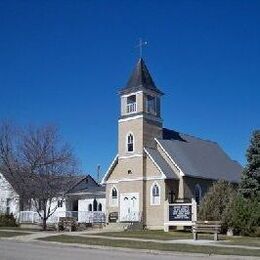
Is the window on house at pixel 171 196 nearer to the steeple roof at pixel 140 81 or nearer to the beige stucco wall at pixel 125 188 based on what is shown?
the beige stucco wall at pixel 125 188

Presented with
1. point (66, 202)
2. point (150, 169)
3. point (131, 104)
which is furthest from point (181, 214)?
point (66, 202)

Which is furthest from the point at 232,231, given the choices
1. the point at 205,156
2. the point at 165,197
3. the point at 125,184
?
the point at 205,156

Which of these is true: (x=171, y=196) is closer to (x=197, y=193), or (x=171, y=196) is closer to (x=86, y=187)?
(x=197, y=193)

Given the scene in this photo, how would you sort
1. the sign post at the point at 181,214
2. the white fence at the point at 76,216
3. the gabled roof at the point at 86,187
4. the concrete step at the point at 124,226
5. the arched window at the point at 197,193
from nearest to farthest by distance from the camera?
1. the sign post at the point at 181,214
2. the concrete step at the point at 124,226
3. the arched window at the point at 197,193
4. the white fence at the point at 76,216
5. the gabled roof at the point at 86,187

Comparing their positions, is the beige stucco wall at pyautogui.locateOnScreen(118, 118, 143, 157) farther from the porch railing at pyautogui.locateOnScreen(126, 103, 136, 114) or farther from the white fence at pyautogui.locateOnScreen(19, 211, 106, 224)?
the white fence at pyautogui.locateOnScreen(19, 211, 106, 224)

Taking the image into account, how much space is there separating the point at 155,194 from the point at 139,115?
6529mm

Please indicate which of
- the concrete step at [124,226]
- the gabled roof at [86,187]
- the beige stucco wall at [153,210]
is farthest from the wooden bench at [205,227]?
the gabled roof at [86,187]

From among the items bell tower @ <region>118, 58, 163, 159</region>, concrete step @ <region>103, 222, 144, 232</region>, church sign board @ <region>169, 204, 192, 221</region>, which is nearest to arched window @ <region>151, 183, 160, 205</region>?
concrete step @ <region>103, 222, 144, 232</region>

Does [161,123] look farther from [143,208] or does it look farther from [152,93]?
[143,208]

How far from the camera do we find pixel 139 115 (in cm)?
4431

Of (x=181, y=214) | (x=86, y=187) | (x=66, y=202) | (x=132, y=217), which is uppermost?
(x=86, y=187)

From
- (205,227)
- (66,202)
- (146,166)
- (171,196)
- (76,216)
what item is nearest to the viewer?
(205,227)

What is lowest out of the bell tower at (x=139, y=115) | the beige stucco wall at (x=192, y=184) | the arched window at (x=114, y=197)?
the arched window at (x=114, y=197)

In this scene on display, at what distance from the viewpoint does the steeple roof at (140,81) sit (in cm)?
4528
